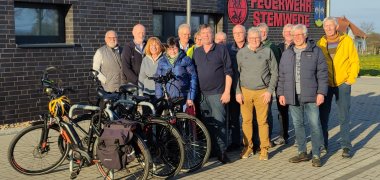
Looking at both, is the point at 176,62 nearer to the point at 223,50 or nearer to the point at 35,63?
the point at 223,50

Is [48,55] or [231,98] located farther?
[48,55]

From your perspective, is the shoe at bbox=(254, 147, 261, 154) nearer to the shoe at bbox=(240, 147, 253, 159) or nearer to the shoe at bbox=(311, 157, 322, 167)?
the shoe at bbox=(240, 147, 253, 159)

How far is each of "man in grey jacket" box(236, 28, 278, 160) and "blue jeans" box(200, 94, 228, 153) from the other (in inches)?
13.6

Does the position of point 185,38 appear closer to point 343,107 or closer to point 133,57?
point 133,57

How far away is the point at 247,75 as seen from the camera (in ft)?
22.1

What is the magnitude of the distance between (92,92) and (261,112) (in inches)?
189

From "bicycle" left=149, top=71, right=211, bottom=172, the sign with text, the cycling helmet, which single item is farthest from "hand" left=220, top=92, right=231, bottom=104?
the sign with text

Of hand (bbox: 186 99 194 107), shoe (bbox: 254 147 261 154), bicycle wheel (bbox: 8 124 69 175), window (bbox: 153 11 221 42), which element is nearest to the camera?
bicycle wheel (bbox: 8 124 69 175)

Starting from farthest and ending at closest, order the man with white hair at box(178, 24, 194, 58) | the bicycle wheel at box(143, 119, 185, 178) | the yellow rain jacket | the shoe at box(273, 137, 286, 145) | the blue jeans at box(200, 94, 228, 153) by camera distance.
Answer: the shoe at box(273, 137, 286, 145) < the man with white hair at box(178, 24, 194, 58) < the yellow rain jacket < the blue jeans at box(200, 94, 228, 153) < the bicycle wheel at box(143, 119, 185, 178)

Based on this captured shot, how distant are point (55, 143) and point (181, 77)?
1700 millimetres

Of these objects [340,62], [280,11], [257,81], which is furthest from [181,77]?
[280,11]

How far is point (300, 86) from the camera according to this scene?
6570 millimetres

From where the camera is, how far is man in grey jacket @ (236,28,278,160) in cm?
664

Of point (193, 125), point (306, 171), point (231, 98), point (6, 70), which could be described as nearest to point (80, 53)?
point (6, 70)
